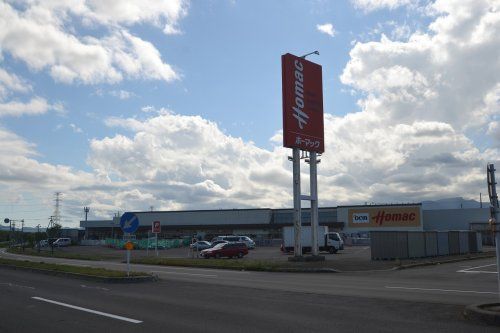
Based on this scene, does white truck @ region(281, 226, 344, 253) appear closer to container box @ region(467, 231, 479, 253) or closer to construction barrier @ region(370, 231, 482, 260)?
construction barrier @ region(370, 231, 482, 260)

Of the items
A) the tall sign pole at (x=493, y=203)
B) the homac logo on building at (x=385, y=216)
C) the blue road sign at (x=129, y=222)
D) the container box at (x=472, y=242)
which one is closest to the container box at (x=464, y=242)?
the container box at (x=472, y=242)

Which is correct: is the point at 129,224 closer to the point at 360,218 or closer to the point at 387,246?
the point at 387,246

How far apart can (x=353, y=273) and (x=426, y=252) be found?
13939 mm

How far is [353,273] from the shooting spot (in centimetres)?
2439

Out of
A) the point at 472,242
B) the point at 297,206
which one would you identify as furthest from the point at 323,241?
the point at 297,206

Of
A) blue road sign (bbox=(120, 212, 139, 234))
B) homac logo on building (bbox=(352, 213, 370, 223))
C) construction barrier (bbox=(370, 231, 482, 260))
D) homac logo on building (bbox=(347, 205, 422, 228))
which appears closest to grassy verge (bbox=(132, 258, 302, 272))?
construction barrier (bbox=(370, 231, 482, 260))

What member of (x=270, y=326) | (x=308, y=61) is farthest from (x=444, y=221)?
(x=270, y=326)

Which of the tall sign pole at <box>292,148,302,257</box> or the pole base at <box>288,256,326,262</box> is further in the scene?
the tall sign pole at <box>292,148,302,257</box>

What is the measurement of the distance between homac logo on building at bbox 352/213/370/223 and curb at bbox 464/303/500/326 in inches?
2883

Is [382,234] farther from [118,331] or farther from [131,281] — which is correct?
[118,331]

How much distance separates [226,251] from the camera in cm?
4119

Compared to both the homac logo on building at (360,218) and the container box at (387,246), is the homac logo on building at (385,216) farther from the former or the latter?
the container box at (387,246)

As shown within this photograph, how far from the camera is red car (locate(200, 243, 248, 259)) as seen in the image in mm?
41125

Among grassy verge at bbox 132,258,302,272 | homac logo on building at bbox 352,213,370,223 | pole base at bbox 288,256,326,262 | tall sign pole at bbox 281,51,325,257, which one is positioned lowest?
grassy verge at bbox 132,258,302,272
